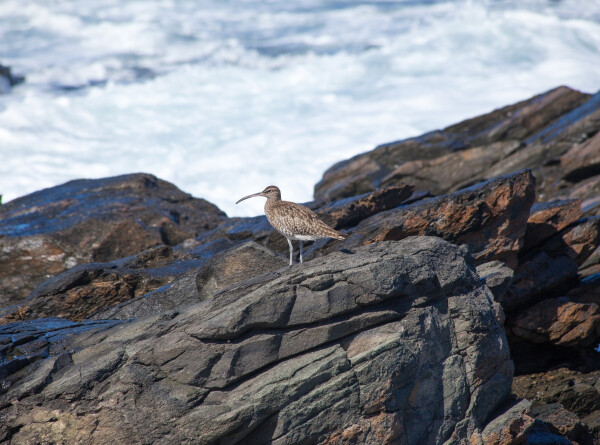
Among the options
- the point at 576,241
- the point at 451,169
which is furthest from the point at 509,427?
the point at 451,169

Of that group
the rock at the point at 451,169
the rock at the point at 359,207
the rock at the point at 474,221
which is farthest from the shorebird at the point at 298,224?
the rock at the point at 451,169

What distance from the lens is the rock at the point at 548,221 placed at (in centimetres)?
1517

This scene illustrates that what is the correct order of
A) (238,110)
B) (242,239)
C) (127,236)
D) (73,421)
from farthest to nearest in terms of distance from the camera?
(238,110) < (127,236) < (242,239) < (73,421)

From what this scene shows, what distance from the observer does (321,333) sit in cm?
908

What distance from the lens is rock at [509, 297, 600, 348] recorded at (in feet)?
46.4

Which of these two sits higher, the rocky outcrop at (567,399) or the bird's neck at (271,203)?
the bird's neck at (271,203)

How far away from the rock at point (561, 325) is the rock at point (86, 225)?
8940mm

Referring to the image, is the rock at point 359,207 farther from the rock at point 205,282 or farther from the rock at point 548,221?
the rock at point 548,221

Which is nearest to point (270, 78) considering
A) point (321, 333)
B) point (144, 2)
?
point (144, 2)

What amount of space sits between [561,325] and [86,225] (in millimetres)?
11851

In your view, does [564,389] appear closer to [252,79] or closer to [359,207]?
[359,207]

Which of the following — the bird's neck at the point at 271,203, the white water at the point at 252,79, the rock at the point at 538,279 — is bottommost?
the rock at the point at 538,279

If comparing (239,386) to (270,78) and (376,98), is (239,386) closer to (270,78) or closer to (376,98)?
(376,98)

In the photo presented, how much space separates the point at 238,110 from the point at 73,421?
36450 mm
